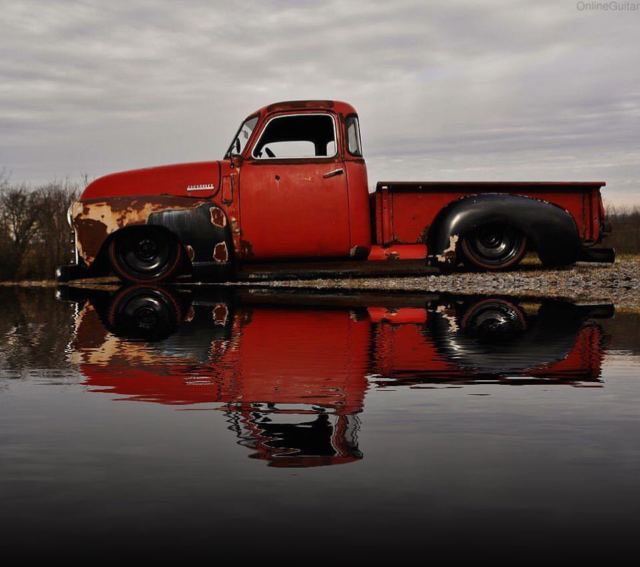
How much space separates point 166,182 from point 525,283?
4982mm

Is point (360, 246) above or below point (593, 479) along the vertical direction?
above

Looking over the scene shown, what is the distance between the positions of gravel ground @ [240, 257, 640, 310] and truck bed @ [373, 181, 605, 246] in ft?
2.15

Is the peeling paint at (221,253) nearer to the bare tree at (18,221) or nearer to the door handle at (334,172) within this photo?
the door handle at (334,172)

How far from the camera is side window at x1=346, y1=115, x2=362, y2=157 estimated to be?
11.9 meters

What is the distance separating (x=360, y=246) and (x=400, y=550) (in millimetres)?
9702

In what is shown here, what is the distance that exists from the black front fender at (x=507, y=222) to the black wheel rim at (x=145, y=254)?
12.2 feet

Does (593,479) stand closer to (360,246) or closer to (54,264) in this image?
(360,246)

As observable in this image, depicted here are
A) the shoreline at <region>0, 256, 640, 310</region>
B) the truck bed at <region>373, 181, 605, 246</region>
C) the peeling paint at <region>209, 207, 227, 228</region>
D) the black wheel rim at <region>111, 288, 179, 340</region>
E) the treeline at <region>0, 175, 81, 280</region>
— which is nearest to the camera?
the black wheel rim at <region>111, 288, 179, 340</region>

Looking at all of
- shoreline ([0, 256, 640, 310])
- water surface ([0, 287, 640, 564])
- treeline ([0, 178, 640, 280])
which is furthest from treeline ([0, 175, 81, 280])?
water surface ([0, 287, 640, 564])

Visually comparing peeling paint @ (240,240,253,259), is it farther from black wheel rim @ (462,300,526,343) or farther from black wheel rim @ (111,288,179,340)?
black wheel rim @ (462,300,526,343)

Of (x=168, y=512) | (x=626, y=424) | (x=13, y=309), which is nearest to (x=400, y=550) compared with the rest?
(x=168, y=512)

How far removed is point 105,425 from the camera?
3.67 meters

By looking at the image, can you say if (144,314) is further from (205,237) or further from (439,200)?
(439,200)

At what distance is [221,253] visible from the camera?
11719mm
